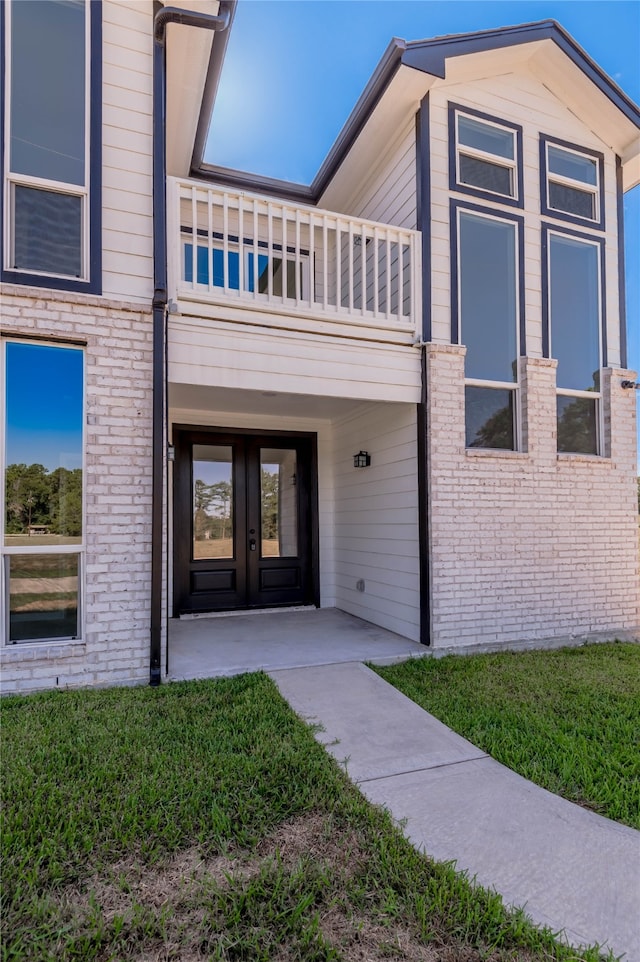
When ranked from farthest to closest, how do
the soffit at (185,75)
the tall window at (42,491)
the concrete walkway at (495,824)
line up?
the soffit at (185,75), the tall window at (42,491), the concrete walkway at (495,824)

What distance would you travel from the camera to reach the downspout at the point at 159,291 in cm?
416

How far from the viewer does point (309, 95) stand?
8586 millimetres

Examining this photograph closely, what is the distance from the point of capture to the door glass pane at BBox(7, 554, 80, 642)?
156 inches

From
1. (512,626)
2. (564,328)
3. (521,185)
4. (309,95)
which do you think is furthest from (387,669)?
(309,95)

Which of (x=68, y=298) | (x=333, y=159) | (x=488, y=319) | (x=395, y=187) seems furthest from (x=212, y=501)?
(x=333, y=159)

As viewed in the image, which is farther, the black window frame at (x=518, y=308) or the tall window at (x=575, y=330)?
the tall window at (x=575, y=330)

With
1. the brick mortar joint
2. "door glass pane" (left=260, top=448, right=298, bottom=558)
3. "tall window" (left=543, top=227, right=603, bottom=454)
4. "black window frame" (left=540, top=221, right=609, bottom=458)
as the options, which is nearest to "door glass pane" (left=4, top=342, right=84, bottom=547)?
the brick mortar joint

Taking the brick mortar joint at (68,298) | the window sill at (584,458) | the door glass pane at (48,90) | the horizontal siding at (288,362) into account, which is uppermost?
the door glass pane at (48,90)

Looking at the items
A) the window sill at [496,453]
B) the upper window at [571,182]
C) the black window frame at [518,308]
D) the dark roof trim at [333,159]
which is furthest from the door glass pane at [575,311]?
the dark roof trim at [333,159]

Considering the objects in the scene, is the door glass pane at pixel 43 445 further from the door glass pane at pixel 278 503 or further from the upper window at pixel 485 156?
the upper window at pixel 485 156

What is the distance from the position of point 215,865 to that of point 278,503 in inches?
209

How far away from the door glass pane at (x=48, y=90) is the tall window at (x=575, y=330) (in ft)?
16.2

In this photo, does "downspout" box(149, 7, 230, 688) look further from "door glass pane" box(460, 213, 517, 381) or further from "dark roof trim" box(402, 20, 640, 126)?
"door glass pane" box(460, 213, 517, 381)

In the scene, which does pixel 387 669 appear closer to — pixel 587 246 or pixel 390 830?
pixel 390 830
